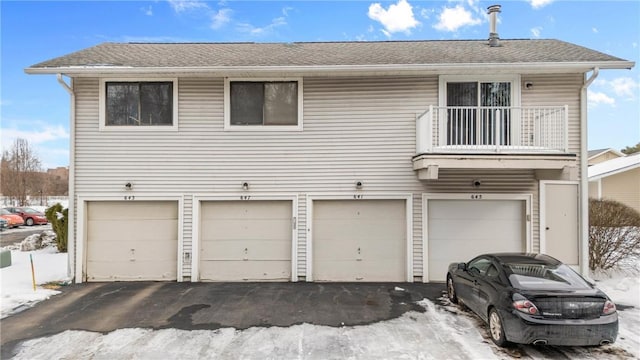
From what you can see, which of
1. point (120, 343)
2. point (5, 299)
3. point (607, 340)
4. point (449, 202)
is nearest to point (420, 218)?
point (449, 202)

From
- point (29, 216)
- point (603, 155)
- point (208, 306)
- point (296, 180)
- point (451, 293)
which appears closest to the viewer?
point (208, 306)

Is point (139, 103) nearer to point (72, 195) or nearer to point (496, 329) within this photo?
point (72, 195)

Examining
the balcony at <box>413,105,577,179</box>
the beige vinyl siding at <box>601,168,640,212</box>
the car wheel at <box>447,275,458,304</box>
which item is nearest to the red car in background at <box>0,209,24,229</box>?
the balcony at <box>413,105,577,179</box>

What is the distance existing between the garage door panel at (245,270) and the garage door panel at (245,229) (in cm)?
64

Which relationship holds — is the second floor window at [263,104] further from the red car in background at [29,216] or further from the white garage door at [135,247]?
the red car in background at [29,216]

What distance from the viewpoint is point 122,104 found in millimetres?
8133

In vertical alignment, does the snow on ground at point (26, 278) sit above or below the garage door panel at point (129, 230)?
below

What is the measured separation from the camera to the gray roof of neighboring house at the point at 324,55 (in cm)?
756

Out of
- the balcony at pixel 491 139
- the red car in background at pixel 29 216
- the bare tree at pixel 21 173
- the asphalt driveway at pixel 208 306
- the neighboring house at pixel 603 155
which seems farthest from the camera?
the neighboring house at pixel 603 155

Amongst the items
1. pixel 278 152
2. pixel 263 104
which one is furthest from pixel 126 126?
pixel 278 152

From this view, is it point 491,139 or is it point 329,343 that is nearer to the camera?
point 329,343

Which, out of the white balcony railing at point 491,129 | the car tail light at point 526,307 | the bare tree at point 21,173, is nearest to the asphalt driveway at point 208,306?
the car tail light at point 526,307

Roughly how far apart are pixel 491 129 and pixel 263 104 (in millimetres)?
5545

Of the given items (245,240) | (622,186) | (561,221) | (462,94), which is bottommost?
(245,240)
